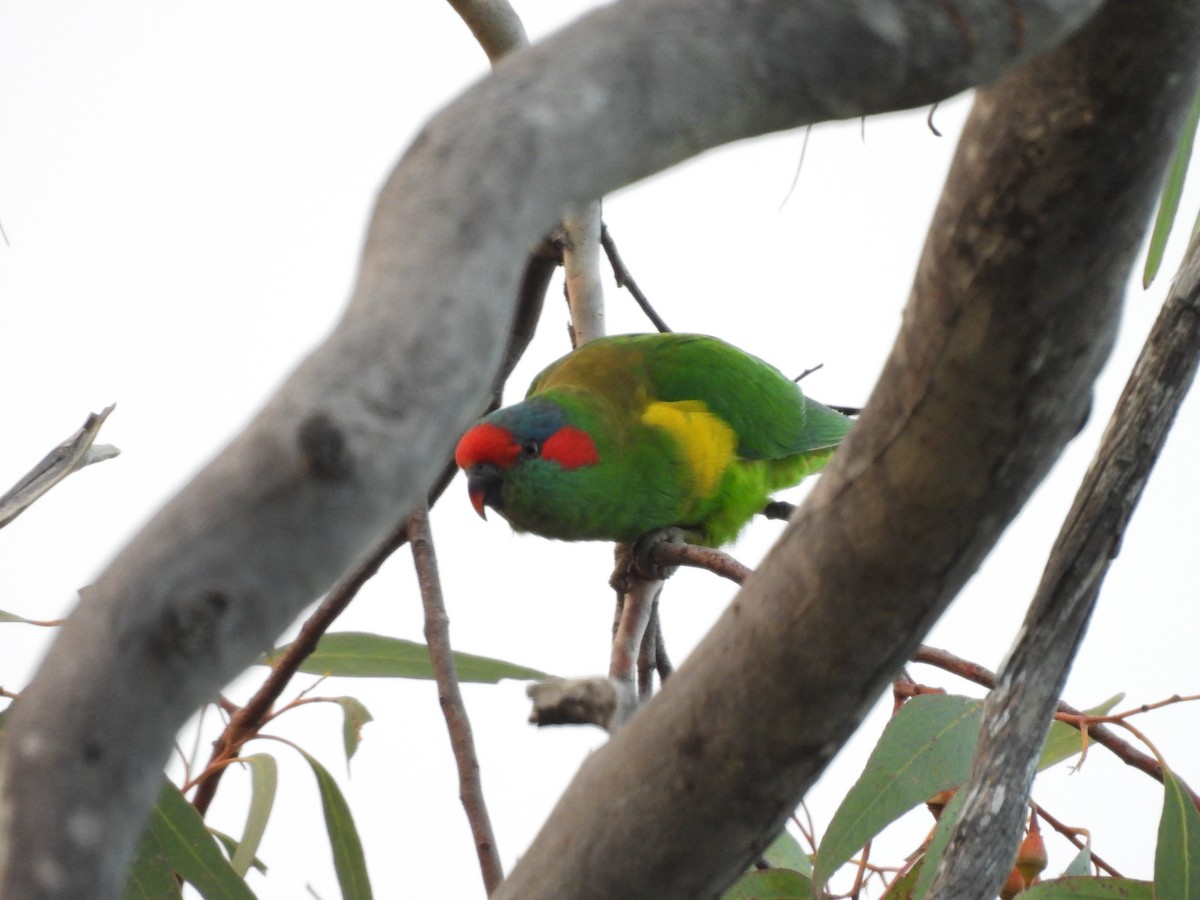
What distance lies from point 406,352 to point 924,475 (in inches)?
14.0

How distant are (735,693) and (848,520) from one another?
11 centimetres

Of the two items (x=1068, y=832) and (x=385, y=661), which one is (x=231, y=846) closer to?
(x=385, y=661)

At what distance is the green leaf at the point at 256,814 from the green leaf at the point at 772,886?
58cm

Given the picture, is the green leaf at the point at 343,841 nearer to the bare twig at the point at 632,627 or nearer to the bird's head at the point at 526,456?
the bare twig at the point at 632,627

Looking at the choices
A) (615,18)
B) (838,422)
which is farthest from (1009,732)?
(838,422)

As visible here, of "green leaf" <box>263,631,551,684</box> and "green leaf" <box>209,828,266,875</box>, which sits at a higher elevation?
"green leaf" <box>263,631,551,684</box>

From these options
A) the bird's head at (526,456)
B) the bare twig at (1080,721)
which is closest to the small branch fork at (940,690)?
the bare twig at (1080,721)

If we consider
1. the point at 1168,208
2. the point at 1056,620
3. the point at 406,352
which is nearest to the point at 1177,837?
the point at 1056,620

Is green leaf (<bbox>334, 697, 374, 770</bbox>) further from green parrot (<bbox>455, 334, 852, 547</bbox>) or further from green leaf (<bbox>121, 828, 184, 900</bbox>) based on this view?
green parrot (<bbox>455, 334, 852, 547</bbox>)

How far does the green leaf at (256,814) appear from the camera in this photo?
1430 millimetres

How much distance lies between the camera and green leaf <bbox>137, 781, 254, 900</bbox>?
1164mm

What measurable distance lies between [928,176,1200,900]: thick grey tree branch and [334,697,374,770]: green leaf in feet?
3.09

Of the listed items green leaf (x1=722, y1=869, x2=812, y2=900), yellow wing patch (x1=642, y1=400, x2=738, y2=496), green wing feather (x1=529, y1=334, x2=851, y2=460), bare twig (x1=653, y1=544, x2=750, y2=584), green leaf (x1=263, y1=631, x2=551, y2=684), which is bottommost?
green leaf (x1=722, y1=869, x2=812, y2=900)

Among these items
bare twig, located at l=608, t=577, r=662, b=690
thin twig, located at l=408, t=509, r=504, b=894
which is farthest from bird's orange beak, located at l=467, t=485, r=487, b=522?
thin twig, located at l=408, t=509, r=504, b=894
